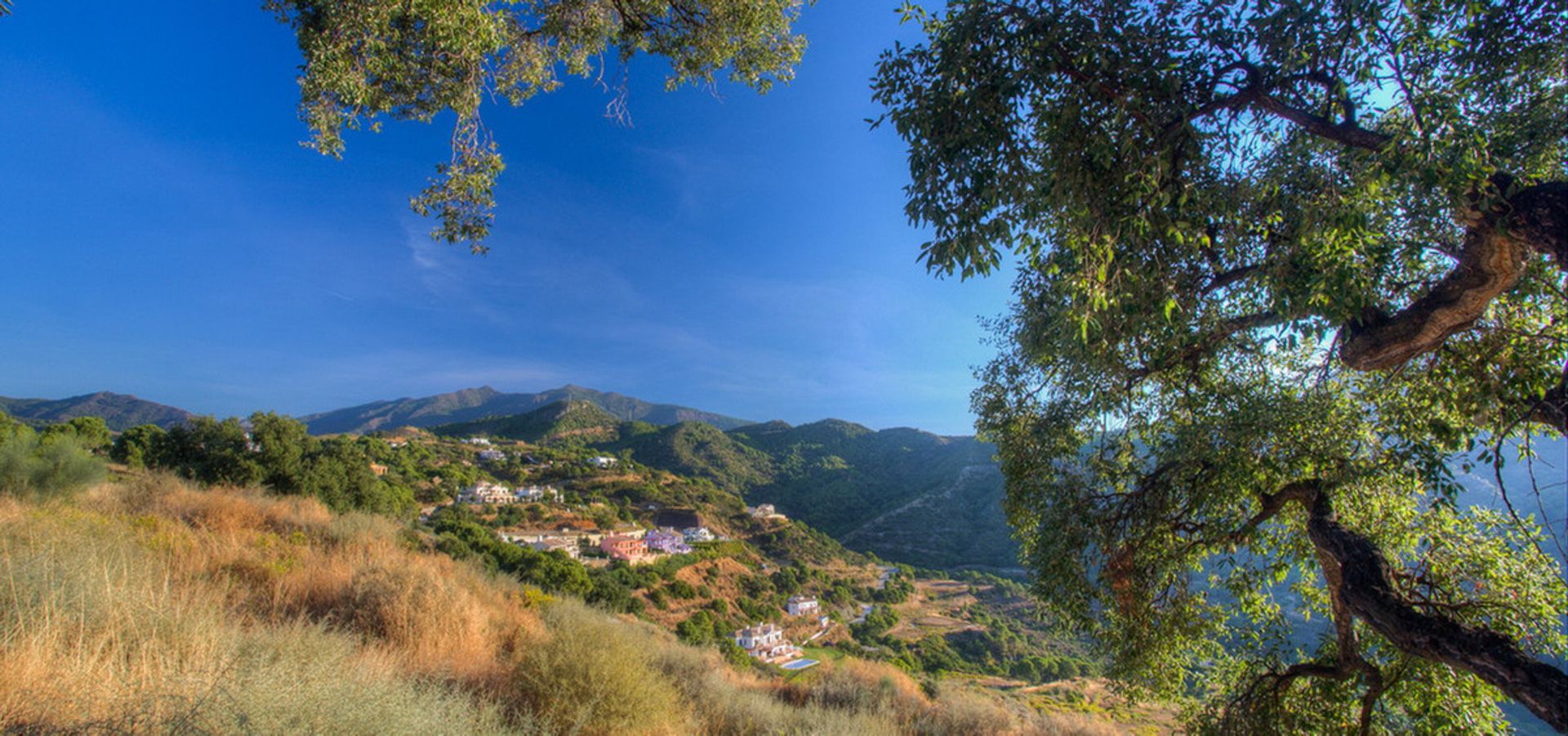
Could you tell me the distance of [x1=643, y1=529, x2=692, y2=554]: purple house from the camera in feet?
115

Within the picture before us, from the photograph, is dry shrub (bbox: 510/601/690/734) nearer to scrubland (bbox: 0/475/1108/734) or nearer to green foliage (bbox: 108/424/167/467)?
scrubland (bbox: 0/475/1108/734)

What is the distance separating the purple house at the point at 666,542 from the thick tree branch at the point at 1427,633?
3426cm

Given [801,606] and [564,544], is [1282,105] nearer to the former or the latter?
[801,606]

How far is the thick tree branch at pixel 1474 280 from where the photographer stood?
2492mm

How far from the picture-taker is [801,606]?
3244cm

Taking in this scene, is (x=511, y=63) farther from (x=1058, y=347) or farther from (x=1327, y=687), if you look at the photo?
(x=1327, y=687)

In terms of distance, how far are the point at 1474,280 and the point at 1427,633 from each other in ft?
6.44

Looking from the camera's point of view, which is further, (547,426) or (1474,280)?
(547,426)

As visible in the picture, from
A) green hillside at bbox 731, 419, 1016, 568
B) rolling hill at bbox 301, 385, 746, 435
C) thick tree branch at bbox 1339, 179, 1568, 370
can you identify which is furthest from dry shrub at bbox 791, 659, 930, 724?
rolling hill at bbox 301, 385, 746, 435

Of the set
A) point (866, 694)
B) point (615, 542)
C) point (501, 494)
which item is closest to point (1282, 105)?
point (866, 694)

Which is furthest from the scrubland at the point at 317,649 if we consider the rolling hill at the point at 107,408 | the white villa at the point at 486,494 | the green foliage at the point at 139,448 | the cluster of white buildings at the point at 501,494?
the rolling hill at the point at 107,408

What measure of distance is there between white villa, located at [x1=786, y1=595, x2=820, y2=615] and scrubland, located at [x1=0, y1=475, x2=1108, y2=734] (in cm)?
2345

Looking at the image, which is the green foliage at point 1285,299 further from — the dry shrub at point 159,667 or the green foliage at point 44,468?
the green foliage at point 44,468

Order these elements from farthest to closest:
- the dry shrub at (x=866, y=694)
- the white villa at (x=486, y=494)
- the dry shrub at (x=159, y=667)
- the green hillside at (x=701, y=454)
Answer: the green hillside at (x=701, y=454) < the white villa at (x=486, y=494) < the dry shrub at (x=866, y=694) < the dry shrub at (x=159, y=667)
